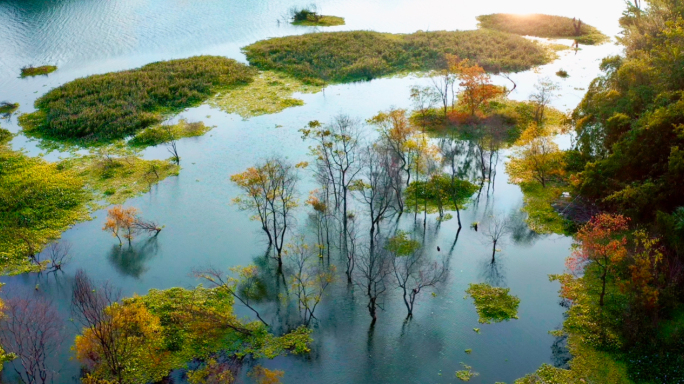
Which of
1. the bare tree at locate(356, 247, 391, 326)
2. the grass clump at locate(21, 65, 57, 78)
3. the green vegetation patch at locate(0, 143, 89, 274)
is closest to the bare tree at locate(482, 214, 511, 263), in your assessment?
the bare tree at locate(356, 247, 391, 326)

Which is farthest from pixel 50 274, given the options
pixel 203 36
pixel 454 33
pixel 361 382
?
pixel 454 33

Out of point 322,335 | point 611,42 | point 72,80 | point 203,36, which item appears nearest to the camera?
point 322,335

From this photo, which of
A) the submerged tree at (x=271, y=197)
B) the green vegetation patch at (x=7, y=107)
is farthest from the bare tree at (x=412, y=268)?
the green vegetation patch at (x=7, y=107)

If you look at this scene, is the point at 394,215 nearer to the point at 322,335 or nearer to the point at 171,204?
the point at 322,335

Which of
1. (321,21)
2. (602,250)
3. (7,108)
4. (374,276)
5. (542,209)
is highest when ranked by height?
(321,21)

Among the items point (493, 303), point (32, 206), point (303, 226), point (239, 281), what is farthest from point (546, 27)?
point (32, 206)

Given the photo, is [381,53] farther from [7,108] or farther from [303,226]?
[7,108]

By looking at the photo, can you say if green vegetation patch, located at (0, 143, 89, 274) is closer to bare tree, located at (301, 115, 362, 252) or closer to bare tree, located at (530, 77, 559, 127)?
bare tree, located at (301, 115, 362, 252)

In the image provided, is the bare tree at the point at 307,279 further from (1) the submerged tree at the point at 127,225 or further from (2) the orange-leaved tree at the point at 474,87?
(2) the orange-leaved tree at the point at 474,87
